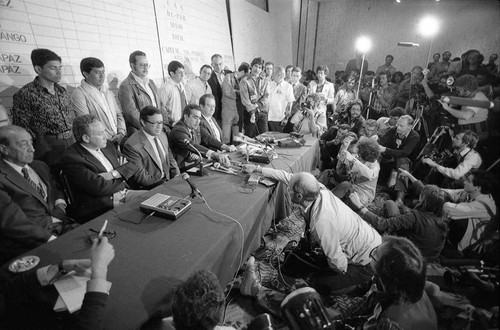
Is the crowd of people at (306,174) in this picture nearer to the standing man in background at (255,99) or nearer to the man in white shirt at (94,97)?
the man in white shirt at (94,97)

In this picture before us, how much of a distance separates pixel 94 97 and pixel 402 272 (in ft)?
11.3

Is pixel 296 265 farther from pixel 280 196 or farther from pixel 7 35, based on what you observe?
pixel 7 35

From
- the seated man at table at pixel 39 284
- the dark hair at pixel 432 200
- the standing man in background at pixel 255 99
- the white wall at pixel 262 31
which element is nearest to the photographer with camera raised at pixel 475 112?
the dark hair at pixel 432 200

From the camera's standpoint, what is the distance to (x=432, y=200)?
6.69ft

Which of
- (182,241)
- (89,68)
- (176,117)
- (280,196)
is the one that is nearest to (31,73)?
(89,68)

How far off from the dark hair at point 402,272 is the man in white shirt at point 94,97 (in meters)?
3.11

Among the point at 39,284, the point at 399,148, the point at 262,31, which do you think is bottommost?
the point at 399,148

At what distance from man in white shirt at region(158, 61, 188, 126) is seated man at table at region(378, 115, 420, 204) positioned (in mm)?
3347

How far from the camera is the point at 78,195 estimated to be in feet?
7.06

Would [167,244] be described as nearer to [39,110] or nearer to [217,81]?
[39,110]

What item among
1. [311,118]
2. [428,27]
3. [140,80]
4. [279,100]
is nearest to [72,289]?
[140,80]

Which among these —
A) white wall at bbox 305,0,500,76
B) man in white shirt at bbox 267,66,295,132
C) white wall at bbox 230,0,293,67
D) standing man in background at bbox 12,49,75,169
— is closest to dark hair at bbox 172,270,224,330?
standing man in background at bbox 12,49,75,169

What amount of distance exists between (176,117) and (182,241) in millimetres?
2952

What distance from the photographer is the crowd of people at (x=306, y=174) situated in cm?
131
